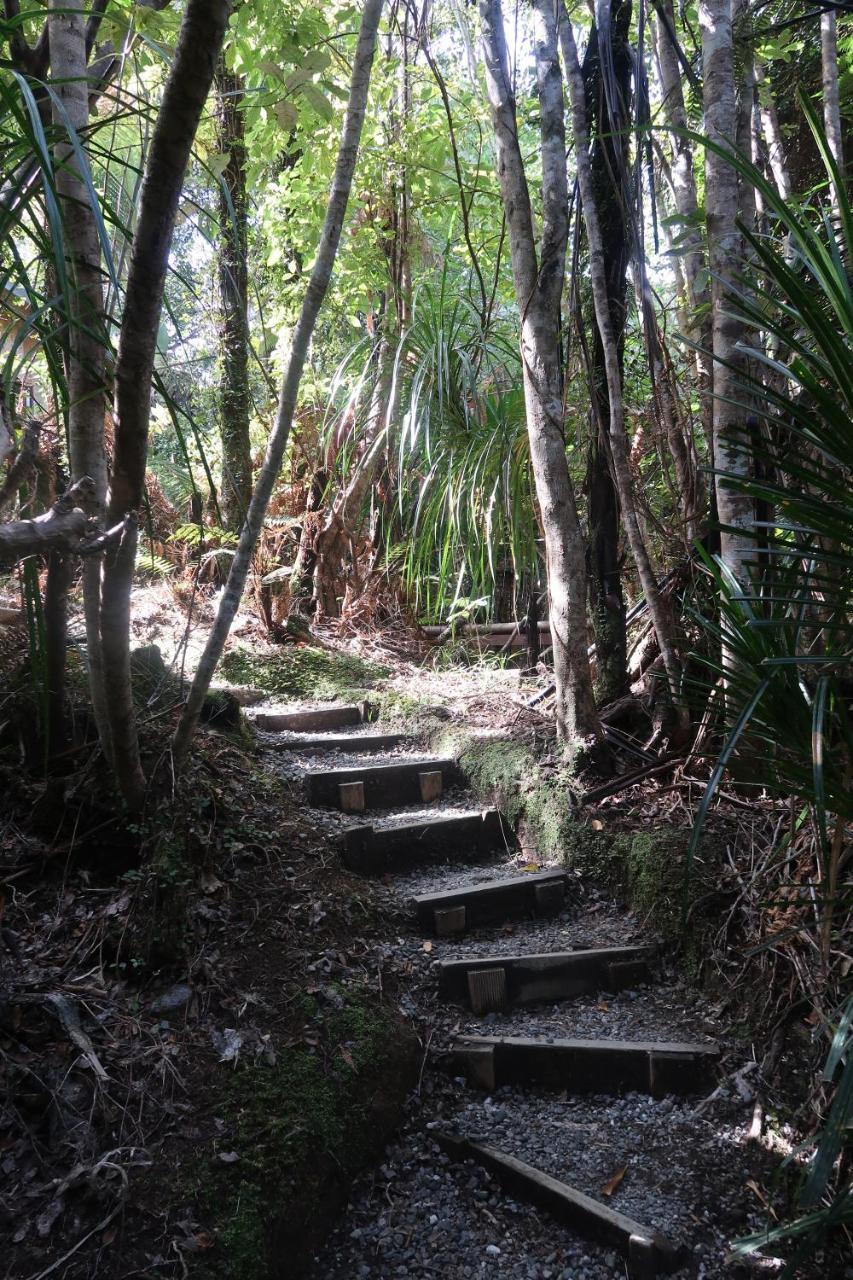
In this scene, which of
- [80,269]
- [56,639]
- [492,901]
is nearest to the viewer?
[80,269]

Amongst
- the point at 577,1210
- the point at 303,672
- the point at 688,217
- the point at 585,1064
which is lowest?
the point at 577,1210

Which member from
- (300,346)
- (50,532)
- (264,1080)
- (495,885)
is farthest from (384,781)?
(50,532)

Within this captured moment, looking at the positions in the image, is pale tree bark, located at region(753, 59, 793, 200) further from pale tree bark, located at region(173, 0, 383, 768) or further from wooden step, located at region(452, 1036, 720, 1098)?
wooden step, located at region(452, 1036, 720, 1098)

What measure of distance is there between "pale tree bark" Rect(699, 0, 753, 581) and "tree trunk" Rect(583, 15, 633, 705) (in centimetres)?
65

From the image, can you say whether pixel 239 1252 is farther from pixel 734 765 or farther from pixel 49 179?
pixel 49 179

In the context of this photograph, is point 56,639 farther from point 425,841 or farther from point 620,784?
point 620,784

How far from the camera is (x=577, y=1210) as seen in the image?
2.04 meters

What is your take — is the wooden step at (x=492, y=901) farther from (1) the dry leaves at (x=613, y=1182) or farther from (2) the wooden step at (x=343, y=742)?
(2) the wooden step at (x=343, y=742)

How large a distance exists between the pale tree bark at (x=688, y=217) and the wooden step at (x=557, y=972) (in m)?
1.74

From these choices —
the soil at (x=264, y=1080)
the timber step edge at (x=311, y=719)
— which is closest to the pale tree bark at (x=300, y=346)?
the soil at (x=264, y=1080)

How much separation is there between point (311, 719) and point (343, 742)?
1.19 feet

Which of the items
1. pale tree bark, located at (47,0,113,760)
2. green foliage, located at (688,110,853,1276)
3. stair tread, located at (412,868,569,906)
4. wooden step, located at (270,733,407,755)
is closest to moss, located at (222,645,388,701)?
wooden step, located at (270,733,407,755)

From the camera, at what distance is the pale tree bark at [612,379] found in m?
3.24

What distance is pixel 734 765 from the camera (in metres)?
2.09
